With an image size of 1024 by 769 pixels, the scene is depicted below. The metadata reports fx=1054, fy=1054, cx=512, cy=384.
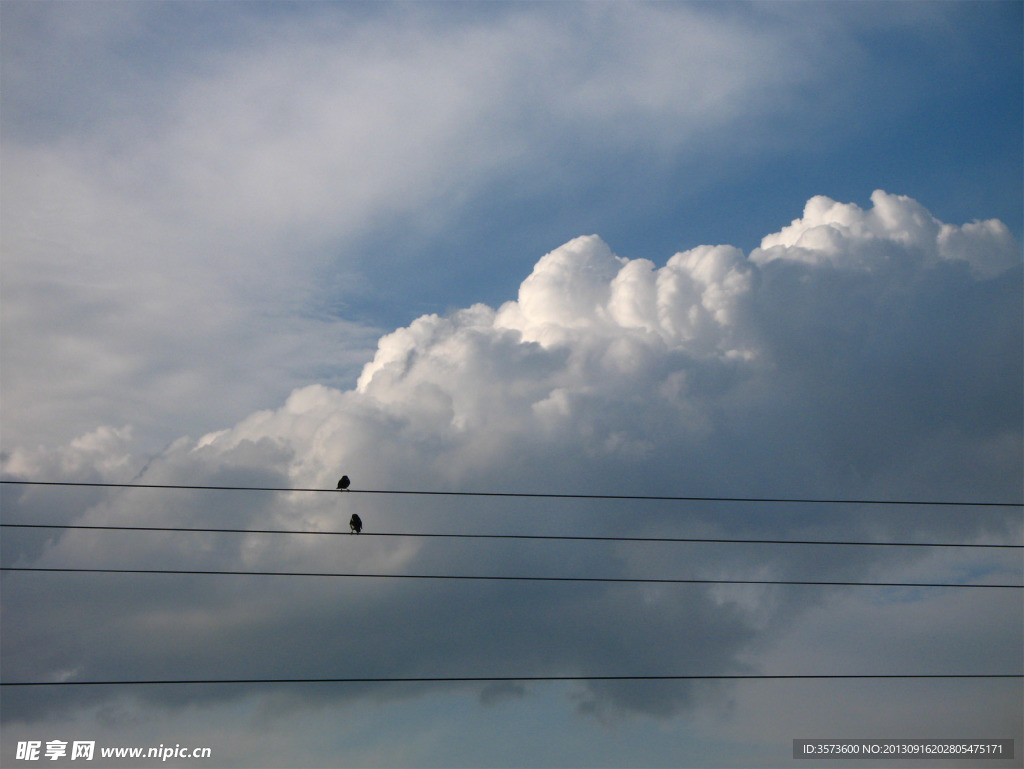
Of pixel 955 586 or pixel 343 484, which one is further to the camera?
pixel 343 484

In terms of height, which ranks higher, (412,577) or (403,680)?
(412,577)

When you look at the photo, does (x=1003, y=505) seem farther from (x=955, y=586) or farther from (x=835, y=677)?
(x=835, y=677)

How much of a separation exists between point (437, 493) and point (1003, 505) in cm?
1963

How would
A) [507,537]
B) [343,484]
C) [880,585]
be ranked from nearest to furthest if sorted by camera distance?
[507,537] → [880,585] → [343,484]

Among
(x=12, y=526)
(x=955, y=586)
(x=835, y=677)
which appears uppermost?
(x=12, y=526)

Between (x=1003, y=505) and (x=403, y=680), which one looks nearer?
(x=403, y=680)

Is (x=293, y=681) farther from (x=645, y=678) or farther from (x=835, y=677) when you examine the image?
(x=835, y=677)

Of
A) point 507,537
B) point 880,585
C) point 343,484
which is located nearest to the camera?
point 507,537

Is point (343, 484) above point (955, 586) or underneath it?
above

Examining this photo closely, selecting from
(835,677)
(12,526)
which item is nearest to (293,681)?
(12,526)

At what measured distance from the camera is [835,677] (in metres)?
34.8

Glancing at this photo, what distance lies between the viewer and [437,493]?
33.5 meters

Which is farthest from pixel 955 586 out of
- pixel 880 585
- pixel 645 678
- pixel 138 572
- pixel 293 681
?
pixel 138 572

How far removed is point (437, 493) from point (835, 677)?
14.5 m
